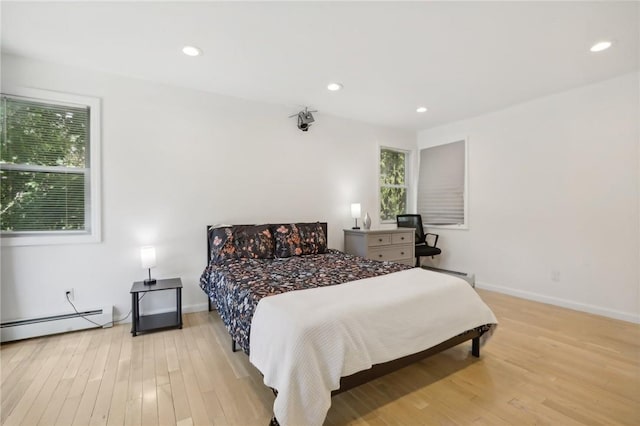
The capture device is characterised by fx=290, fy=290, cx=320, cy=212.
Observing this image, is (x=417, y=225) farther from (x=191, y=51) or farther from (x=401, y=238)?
(x=191, y=51)

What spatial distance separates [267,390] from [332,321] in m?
0.77

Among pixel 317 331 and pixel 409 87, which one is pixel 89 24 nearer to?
pixel 317 331

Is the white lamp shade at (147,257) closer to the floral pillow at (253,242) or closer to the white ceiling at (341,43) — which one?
the floral pillow at (253,242)

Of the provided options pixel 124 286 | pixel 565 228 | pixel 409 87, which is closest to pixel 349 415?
pixel 124 286

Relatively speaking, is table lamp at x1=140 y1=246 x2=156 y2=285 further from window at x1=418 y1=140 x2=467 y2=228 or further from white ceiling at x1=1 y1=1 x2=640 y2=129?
window at x1=418 y1=140 x2=467 y2=228

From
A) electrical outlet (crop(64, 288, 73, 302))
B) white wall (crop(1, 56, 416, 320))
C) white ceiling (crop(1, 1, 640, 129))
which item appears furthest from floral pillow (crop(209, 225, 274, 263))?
white ceiling (crop(1, 1, 640, 129))

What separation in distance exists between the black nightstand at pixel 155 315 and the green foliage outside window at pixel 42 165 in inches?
35.8

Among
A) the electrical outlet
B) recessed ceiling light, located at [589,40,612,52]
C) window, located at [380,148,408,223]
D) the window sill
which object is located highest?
recessed ceiling light, located at [589,40,612,52]

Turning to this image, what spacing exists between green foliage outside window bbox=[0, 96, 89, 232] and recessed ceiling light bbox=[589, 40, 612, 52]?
15.4 feet

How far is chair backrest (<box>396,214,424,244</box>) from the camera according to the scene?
15.8 feet

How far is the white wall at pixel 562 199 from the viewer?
3.01 metres

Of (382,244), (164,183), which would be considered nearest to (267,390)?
(164,183)

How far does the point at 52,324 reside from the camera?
8.66 feet

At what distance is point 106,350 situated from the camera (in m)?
2.39
